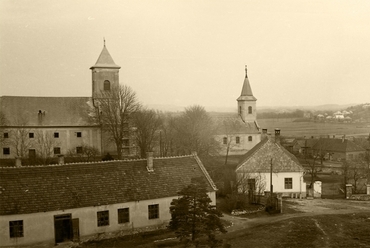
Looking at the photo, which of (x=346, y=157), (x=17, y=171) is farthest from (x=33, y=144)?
(x=346, y=157)

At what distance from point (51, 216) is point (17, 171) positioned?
3.66 metres

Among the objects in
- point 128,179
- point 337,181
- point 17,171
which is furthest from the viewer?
point 337,181

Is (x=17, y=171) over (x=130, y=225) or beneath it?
over

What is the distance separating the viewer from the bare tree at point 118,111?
46.3m

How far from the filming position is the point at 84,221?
21906mm

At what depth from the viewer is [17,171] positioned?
22.3 meters

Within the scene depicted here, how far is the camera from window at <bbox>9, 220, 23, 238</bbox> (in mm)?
20172

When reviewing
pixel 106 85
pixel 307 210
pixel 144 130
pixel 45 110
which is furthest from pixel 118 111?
pixel 307 210

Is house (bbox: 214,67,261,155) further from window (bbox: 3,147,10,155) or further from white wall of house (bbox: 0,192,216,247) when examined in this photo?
white wall of house (bbox: 0,192,216,247)

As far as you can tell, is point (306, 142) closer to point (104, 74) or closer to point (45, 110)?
point (104, 74)

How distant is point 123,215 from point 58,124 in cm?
3089

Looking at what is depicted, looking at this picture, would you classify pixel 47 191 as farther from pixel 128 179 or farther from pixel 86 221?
pixel 128 179

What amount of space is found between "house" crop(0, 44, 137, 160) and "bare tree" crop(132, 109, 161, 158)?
4.78ft

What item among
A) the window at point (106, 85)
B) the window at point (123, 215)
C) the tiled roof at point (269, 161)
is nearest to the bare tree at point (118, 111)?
the window at point (106, 85)
